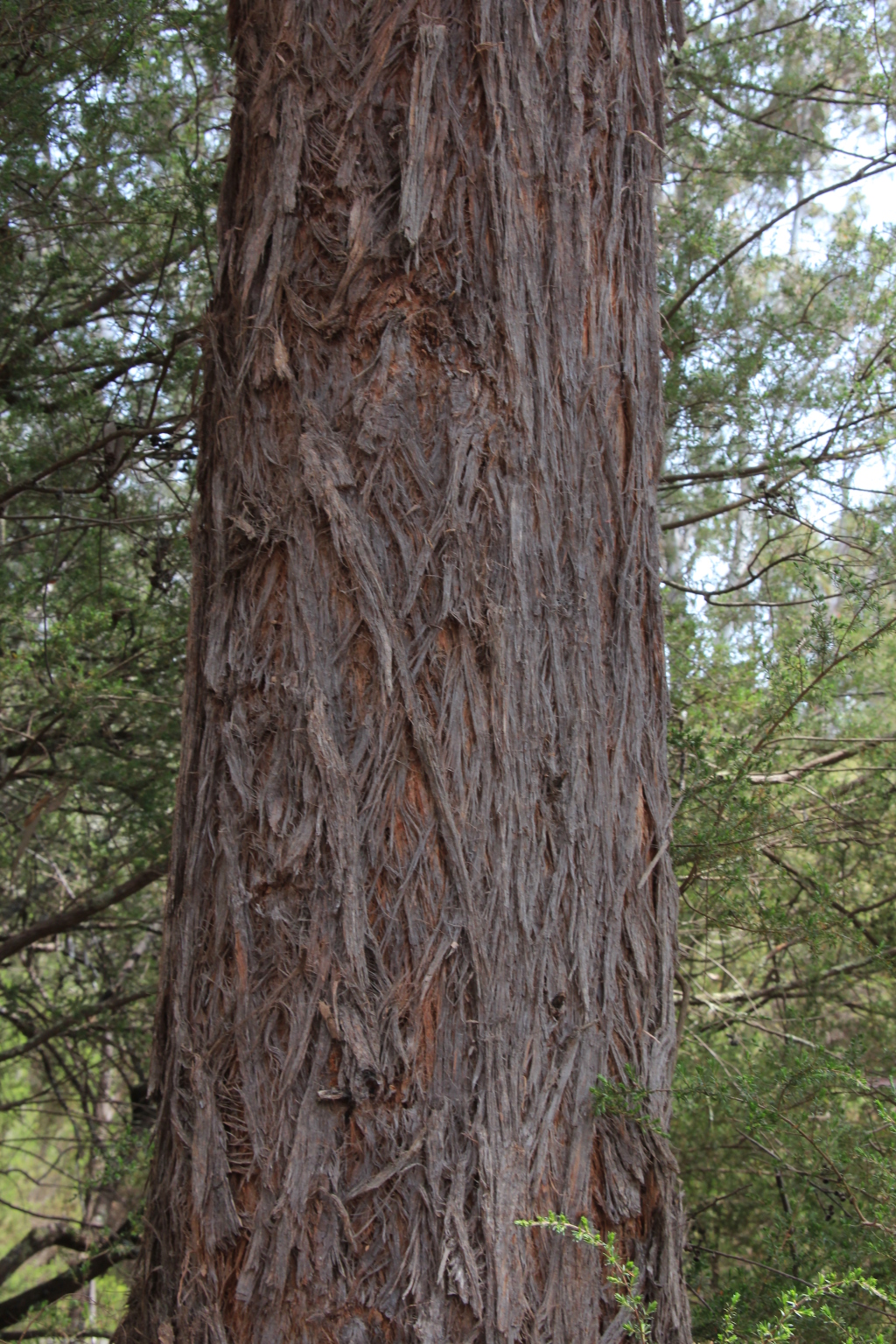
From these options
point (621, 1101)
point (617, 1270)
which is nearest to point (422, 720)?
point (621, 1101)

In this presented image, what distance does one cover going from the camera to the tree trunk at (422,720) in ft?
4.96

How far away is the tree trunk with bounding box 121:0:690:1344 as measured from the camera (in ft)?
4.96

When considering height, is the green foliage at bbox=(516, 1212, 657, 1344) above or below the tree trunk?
below

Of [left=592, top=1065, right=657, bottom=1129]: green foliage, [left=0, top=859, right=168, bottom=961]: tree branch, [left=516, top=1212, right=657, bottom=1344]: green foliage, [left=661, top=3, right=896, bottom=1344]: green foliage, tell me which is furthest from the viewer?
[left=0, top=859, right=168, bottom=961]: tree branch

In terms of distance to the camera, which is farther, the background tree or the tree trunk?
the background tree

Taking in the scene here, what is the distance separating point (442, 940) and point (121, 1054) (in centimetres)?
341

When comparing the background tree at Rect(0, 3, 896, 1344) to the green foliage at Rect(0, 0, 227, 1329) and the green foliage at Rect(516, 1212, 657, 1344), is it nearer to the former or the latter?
the green foliage at Rect(0, 0, 227, 1329)

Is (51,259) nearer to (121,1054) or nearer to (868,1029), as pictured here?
(121,1054)

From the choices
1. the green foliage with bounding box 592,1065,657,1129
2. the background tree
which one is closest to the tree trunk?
the green foliage with bounding box 592,1065,657,1129

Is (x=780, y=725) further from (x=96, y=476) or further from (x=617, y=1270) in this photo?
(x=96, y=476)

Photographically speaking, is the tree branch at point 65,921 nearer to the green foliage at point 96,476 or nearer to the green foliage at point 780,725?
the green foliage at point 96,476

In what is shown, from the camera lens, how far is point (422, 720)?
165 cm

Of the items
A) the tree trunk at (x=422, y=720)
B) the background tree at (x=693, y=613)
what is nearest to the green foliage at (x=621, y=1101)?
the tree trunk at (x=422, y=720)

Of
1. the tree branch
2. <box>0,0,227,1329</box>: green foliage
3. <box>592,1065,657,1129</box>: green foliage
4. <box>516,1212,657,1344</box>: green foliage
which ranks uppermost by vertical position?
<box>0,0,227,1329</box>: green foliage
